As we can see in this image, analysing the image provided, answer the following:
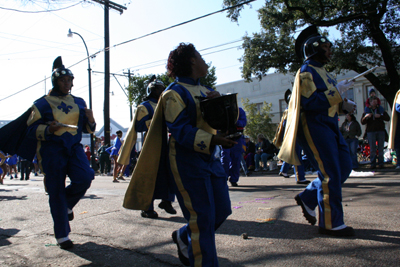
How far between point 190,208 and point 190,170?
252mm

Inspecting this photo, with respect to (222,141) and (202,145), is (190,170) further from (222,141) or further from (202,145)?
(222,141)

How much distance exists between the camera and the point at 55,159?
151 inches

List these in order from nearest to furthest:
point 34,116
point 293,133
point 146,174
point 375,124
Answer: point 146,174
point 293,133
point 34,116
point 375,124

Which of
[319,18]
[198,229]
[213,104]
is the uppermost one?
[319,18]

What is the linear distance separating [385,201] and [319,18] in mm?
14388

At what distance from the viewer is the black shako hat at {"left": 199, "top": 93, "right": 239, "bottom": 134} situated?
237cm

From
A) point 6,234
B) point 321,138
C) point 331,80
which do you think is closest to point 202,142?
point 321,138

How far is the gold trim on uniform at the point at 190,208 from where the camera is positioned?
2.33 meters

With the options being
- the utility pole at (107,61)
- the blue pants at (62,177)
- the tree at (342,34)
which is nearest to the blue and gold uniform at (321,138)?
the blue pants at (62,177)

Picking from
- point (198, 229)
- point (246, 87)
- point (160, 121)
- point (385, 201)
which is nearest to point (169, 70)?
point (160, 121)

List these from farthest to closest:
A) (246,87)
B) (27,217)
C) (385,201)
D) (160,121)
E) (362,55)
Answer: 1. (246,87)
2. (362,55)
3. (27,217)
4. (385,201)
5. (160,121)

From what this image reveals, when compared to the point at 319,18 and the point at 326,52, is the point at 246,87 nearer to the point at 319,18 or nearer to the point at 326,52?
the point at 319,18

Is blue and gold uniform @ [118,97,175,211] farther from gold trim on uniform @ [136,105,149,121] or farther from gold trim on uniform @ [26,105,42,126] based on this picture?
gold trim on uniform @ [26,105,42,126]

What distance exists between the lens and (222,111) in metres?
2.38
